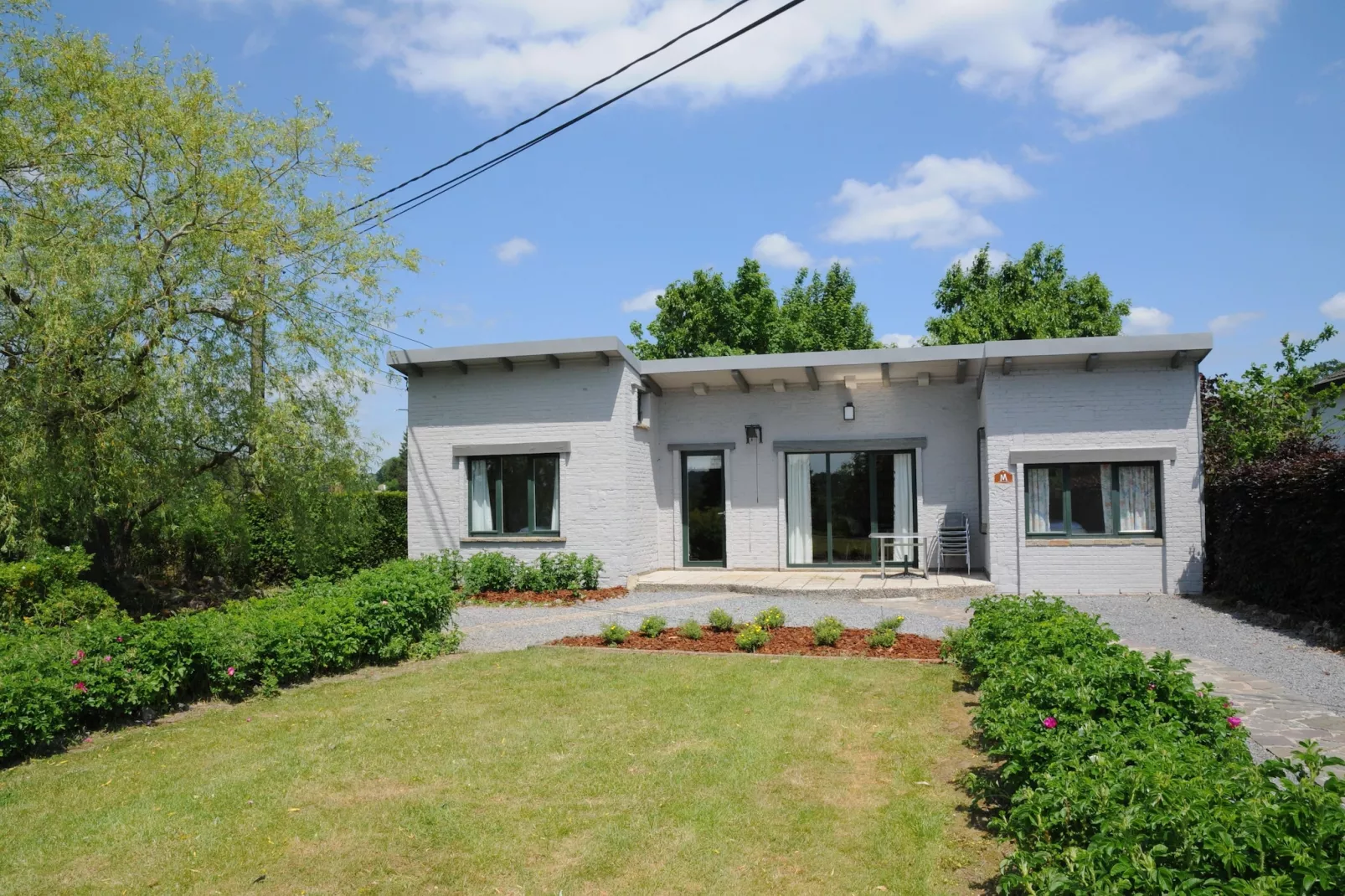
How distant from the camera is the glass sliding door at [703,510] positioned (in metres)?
15.0

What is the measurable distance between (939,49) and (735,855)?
20.1 ft

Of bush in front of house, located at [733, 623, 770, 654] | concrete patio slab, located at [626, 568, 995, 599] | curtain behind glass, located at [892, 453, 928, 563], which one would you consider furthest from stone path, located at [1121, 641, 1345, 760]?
curtain behind glass, located at [892, 453, 928, 563]

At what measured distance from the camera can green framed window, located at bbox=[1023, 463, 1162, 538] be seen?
40.4ft

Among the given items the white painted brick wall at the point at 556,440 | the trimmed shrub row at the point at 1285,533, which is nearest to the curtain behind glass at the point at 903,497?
the white painted brick wall at the point at 556,440

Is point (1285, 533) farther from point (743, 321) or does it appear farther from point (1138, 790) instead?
point (743, 321)

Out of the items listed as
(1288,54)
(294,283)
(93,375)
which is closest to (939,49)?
(1288,54)

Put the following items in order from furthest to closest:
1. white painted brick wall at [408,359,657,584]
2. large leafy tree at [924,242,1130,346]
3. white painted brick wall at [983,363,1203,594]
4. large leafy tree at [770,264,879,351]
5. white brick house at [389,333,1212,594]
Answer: large leafy tree at [770,264,879,351]
large leafy tree at [924,242,1130,346]
white painted brick wall at [408,359,657,584]
white brick house at [389,333,1212,594]
white painted brick wall at [983,363,1203,594]

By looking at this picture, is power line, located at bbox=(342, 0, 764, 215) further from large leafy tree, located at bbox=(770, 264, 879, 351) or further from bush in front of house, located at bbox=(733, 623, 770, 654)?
large leafy tree, located at bbox=(770, 264, 879, 351)

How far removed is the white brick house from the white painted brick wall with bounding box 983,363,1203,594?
2 centimetres

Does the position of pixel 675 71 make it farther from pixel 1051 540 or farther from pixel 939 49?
pixel 1051 540

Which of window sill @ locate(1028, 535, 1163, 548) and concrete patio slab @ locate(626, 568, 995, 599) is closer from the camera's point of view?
window sill @ locate(1028, 535, 1163, 548)

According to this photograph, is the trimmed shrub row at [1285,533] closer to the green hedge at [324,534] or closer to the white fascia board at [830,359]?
the white fascia board at [830,359]

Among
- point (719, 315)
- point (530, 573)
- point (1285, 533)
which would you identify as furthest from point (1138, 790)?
point (719, 315)

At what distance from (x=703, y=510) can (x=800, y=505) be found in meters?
Result: 1.65
